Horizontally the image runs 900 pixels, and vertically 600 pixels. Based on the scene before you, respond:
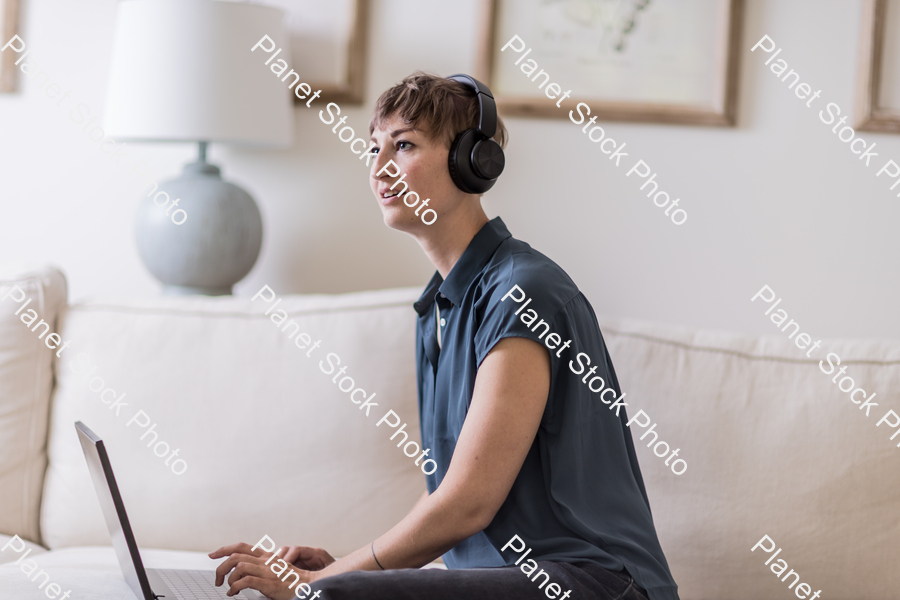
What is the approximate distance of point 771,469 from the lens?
1275 millimetres

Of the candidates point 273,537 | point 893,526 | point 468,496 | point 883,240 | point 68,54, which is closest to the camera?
point 468,496

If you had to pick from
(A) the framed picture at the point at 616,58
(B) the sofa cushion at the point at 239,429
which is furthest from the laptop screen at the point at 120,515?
(A) the framed picture at the point at 616,58

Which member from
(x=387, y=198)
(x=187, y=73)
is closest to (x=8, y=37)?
(x=187, y=73)

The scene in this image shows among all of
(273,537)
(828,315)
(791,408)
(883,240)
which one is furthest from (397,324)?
(883,240)

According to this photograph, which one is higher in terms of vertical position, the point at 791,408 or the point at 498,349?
the point at 498,349

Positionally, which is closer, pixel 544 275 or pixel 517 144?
pixel 544 275

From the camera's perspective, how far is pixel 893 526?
1244 millimetres

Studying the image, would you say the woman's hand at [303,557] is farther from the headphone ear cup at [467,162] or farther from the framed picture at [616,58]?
the framed picture at [616,58]

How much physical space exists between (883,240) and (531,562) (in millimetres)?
1310

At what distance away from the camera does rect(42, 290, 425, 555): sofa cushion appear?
4.49 ft

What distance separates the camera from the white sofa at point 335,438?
4.13 ft

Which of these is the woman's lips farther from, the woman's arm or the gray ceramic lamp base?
the gray ceramic lamp base

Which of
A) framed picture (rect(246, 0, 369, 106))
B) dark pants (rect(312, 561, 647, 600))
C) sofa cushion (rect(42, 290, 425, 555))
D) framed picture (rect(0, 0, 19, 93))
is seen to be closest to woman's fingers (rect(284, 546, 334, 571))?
sofa cushion (rect(42, 290, 425, 555))

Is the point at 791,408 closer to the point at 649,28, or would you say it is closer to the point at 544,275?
the point at 544,275
